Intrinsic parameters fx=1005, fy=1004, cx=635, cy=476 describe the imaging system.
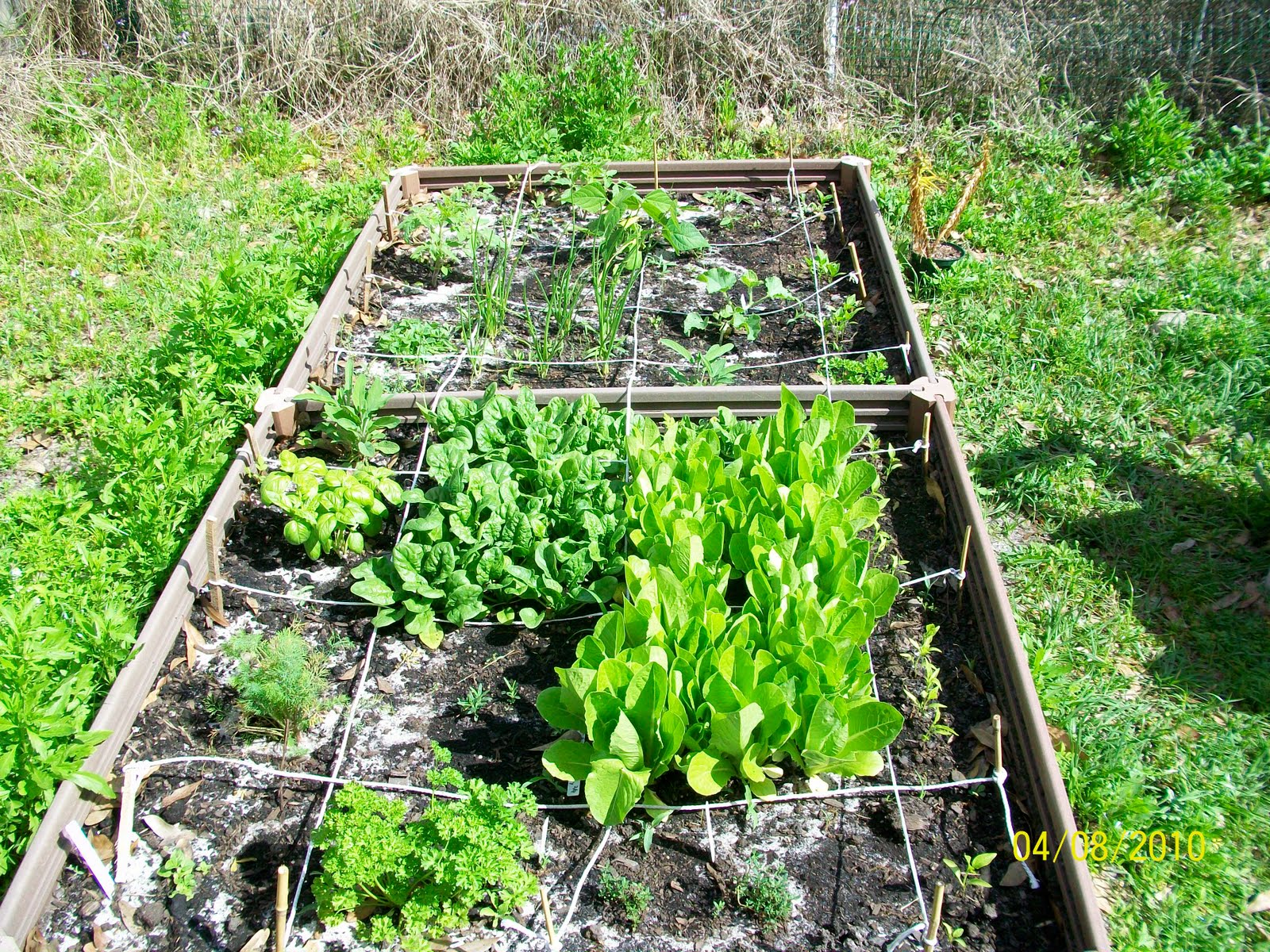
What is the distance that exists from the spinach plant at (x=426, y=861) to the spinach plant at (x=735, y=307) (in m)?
2.40

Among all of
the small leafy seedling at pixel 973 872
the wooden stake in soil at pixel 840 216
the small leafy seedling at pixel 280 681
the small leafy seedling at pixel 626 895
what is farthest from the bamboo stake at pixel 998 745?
the wooden stake in soil at pixel 840 216

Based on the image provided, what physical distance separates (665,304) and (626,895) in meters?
2.74

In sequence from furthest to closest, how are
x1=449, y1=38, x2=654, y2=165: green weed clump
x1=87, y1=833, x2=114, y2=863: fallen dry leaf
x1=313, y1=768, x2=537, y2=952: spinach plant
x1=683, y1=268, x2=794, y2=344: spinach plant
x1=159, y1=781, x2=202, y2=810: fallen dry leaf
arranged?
x1=449, y1=38, x2=654, y2=165: green weed clump
x1=683, y1=268, x2=794, y2=344: spinach plant
x1=159, y1=781, x2=202, y2=810: fallen dry leaf
x1=87, y1=833, x2=114, y2=863: fallen dry leaf
x1=313, y1=768, x2=537, y2=952: spinach plant

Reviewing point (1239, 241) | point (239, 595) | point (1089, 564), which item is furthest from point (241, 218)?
point (1239, 241)

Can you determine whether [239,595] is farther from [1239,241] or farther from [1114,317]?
[1239,241]

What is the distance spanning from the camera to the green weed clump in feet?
18.2

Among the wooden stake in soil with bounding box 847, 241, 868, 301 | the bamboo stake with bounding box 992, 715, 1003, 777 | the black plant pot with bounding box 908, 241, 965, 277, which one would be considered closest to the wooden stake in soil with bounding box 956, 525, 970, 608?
the bamboo stake with bounding box 992, 715, 1003, 777

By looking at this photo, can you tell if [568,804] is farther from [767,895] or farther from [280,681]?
[280,681]

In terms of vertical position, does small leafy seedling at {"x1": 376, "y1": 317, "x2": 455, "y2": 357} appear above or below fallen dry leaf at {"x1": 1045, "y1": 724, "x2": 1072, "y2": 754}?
above

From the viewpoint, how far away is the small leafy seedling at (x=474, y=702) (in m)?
2.66

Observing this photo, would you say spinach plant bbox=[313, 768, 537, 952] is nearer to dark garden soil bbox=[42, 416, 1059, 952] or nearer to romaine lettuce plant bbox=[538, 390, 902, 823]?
dark garden soil bbox=[42, 416, 1059, 952]

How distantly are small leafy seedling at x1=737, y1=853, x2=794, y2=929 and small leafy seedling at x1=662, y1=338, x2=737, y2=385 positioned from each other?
6.19 feet

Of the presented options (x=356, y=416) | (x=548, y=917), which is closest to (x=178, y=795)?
(x=548, y=917)

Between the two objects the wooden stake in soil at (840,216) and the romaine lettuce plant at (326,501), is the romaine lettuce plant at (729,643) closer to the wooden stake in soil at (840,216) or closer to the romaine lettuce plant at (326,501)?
the romaine lettuce plant at (326,501)
